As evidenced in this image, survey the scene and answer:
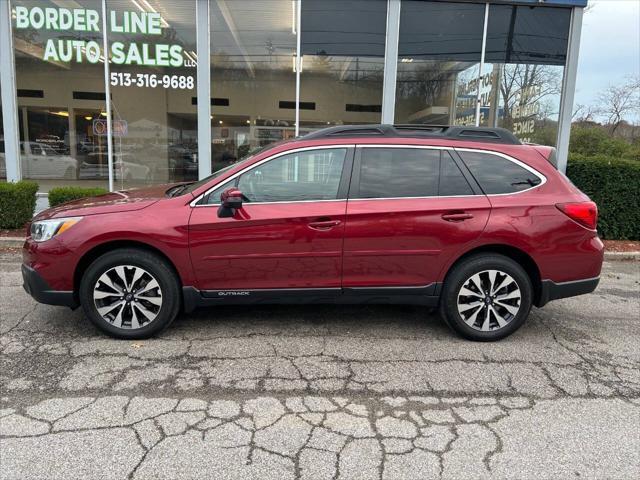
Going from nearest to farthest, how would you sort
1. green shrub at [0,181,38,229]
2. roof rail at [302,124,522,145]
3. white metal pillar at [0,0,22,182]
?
roof rail at [302,124,522,145]
green shrub at [0,181,38,229]
white metal pillar at [0,0,22,182]

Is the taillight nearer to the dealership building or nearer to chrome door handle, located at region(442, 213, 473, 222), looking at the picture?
chrome door handle, located at region(442, 213, 473, 222)

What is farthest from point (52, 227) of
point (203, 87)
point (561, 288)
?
point (203, 87)

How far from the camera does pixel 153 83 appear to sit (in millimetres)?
10422

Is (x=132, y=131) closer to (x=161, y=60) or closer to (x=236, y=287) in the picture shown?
(x=161, y=60)

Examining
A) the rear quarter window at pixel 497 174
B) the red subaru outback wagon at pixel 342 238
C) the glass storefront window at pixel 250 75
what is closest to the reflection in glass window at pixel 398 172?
the red subaru outback wagon at pixel 342 238

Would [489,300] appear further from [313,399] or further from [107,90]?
[107,90]

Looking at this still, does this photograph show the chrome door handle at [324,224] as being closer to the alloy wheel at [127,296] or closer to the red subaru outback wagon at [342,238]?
the red subaru outback wagon at [342,238]

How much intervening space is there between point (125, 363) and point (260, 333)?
113 centimetres

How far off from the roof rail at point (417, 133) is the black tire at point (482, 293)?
3.50 feet

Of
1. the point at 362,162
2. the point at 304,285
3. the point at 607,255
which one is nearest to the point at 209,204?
the point at 304,285

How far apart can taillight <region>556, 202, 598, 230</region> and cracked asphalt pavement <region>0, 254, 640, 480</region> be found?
1.09 m

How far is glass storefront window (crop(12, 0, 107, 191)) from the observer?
10.1 m

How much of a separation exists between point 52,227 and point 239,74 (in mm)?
7570

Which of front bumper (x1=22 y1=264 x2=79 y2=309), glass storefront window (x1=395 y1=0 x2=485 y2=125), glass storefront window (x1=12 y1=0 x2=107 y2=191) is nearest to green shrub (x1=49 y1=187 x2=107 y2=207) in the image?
glass storefront window (x1=12 y1=0 x2=107 y2=191)
